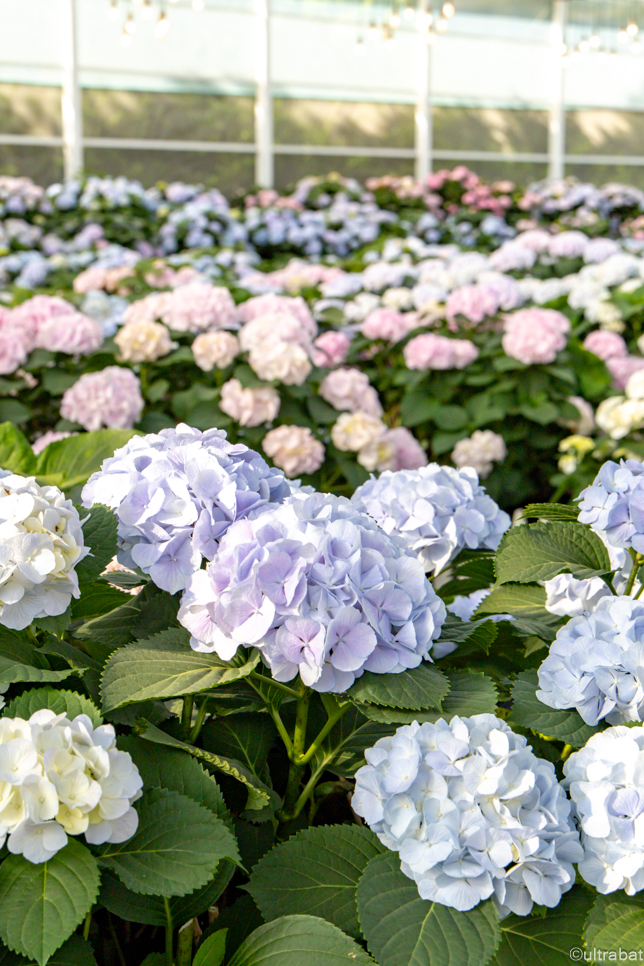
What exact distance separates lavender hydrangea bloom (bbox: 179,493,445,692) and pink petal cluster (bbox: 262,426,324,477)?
1.48 m

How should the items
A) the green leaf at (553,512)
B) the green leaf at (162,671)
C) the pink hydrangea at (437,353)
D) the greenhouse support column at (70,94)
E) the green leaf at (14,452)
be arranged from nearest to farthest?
the green leaf at (162,671)
the green leaf at (553,512)
the green leaf at (14,452)
the pink hydrangea at (437,353)
the greenhouse support column at (70,94)

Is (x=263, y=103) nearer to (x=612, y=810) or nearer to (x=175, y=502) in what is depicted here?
(x=175, y=502)

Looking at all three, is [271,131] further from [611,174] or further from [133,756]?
[133,756]

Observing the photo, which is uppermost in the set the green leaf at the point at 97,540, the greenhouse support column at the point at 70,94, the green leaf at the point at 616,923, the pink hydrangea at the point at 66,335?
the greenhouse support column at the point at 70,94

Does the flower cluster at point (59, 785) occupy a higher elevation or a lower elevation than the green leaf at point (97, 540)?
lower

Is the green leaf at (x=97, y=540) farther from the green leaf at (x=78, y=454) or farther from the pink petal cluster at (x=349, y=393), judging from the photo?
the pink petal cluster at (x=349, y=393)

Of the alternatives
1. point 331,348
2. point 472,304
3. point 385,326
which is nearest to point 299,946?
point 331,348

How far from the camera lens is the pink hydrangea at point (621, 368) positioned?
10.2 ft

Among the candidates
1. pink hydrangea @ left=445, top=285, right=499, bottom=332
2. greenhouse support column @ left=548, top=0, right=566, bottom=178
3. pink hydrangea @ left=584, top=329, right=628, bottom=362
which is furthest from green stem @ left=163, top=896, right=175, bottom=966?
greenhouse support column @ left=548, top=0, right=566, bottom=178

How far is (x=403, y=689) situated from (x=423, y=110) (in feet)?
33.5

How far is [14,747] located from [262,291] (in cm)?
294

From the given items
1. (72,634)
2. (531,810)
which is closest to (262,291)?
(72,634)

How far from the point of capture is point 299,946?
60 cm

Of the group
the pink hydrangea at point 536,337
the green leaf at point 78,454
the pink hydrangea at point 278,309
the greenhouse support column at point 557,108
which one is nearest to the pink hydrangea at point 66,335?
the pink hydrangea at point 278,309
